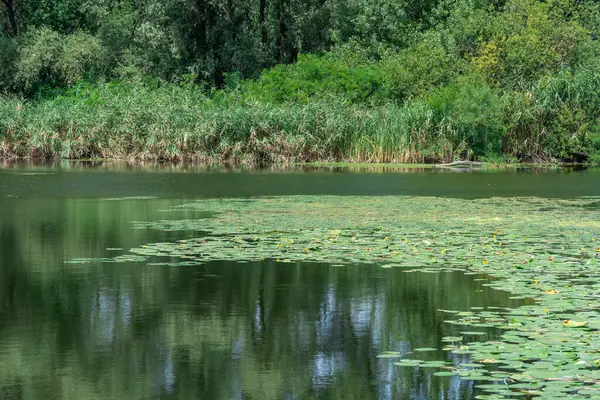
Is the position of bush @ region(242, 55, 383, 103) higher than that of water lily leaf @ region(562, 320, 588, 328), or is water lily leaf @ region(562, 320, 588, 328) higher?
bush @ region(242, 55, 383, 103)

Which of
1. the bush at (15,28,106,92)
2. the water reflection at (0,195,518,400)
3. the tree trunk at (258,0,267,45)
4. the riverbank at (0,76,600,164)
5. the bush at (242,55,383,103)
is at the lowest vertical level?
the water reflection at (0,195,518,400)

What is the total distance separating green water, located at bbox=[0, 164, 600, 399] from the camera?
288 inches

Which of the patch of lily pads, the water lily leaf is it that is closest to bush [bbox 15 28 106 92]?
the patch of lily pads

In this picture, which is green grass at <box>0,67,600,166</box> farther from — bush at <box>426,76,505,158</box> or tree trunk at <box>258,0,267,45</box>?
tree trunk at <box>258,0,267,45</box>

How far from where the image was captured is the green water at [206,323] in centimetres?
731

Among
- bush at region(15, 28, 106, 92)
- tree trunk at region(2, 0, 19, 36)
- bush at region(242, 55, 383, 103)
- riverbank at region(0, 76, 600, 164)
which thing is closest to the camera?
riverbank at region(0, 76, 600, 164)

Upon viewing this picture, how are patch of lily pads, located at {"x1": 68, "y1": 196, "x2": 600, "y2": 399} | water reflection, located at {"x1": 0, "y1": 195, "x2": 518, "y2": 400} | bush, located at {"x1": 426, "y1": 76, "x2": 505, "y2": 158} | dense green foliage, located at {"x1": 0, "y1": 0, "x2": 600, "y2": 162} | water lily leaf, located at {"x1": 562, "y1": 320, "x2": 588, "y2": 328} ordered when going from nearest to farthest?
water reflection, located at {"x1": 0, "y1": 195, "x2": 518, "y2": 400} → patch of lily pads, located at {"x1": 68, "y1": 196, "x2": 600, "y2": 399} → water lily leaf, located at {"x1": 562, "y1": 320, "x2": 588, "y2": 328} → bush, located at {"x1": 426, "y1": 76, "x2": 505, "y2": 158} → dense green foliage, located at {"x1": 0, "y1": 0, "x2": 600, "y2": 162}

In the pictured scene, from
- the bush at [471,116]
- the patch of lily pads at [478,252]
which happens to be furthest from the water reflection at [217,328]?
the bush at [471,116]

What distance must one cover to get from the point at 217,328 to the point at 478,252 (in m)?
5.64

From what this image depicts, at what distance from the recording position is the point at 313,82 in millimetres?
42688

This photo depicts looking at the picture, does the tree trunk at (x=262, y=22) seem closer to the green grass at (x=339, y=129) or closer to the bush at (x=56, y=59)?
the bush at (x=56, y=59)

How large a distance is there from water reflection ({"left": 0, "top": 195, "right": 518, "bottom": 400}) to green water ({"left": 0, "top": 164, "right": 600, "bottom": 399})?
0.01 m

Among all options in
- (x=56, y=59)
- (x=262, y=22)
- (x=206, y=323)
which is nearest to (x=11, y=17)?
(x=56, y=59)

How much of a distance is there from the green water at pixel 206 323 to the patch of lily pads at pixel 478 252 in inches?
11.9
